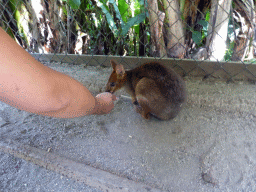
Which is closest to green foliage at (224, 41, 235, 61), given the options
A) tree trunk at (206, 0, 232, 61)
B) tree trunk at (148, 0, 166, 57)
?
tree trunk at (206, 0, 232, 61)

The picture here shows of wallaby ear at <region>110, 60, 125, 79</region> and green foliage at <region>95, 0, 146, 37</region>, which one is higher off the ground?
green foliage at <region>95, 0, 146, 37</region>

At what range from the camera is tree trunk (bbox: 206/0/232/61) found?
A: 7.34ft

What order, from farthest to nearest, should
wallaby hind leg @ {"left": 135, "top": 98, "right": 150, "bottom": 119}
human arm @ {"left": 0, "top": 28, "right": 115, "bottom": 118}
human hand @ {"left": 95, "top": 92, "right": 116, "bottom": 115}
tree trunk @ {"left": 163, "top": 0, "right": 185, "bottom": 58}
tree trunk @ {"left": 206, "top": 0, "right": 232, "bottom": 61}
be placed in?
1. tree trunk @ {"left": 163, "top": 0, "right": 185, "bottom": 58}
2. tree trunk @ {"left": 206, "top": 0, "right": 232, "bottom": 61}
3. wallaby hind leg @ {"left": 135, "top": 98, "right": 150, "bottom": 119}
4. human hand @ {"left": 95, "top": 92, "right": 116, "bottom": 115}
5. human arm @ {"left": 0, "top": 28, "right": 115, "bottom": 118}

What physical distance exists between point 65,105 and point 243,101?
171cm

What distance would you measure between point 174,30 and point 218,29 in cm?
46

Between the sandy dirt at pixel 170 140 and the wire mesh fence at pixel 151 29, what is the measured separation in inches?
17.1

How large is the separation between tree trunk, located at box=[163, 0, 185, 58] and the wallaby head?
67cm

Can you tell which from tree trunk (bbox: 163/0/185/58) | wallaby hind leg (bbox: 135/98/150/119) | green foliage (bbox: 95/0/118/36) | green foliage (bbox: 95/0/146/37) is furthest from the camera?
green foliage (bbox: 95/0/118/36)

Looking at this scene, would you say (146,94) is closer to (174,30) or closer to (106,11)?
(174,30)

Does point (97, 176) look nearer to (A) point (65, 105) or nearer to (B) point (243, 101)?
(A) point (65, 105)

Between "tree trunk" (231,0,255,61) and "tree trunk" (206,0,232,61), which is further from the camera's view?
"tree trunk" (231,0,255,61)

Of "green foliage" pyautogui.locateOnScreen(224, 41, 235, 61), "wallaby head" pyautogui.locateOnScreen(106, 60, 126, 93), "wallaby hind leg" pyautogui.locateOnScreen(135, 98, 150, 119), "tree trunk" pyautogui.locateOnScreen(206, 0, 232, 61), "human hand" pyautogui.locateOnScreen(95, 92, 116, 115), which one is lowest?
"wallaby hind leg" pyautogui.locateOnScreen(135, 98, 150, 119)

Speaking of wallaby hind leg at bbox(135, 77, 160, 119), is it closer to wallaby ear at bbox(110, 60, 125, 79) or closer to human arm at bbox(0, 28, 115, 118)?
wallaby ear at bbox(110, 60, 125, 79)

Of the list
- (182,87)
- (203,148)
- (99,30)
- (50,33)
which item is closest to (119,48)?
(99,30)
